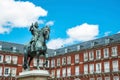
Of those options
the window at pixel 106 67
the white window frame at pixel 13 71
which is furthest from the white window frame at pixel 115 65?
the white window frame at pixel 13 71

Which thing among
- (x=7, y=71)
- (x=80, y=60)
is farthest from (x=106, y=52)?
(x=7, y=71)

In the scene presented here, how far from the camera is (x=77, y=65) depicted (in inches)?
2729

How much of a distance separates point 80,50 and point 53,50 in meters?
18.0

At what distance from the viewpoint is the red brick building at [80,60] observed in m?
60.6

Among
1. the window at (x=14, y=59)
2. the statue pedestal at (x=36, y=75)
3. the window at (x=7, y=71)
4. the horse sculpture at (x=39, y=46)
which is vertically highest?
the window at (x=14, y=59)

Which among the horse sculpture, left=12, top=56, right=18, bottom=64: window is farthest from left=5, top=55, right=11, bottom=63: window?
the horse sculpture

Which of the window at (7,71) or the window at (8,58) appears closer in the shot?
the window at (7,71)

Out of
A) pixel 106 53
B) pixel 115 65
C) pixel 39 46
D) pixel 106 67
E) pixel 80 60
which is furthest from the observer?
pixel 80 60

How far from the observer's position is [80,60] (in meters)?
68.6

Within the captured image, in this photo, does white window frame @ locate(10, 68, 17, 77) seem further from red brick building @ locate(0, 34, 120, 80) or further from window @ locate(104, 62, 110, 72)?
window @ locate(104, 62, 110, 72)

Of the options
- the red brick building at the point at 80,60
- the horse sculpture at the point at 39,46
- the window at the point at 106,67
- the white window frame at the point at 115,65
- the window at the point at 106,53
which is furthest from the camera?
the window at the point at 106,53

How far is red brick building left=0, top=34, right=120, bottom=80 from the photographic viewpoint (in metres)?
60.6

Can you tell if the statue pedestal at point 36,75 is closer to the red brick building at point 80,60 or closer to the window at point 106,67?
the red brick building at point 80,60

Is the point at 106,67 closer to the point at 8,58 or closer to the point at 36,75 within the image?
the point at 8,58
